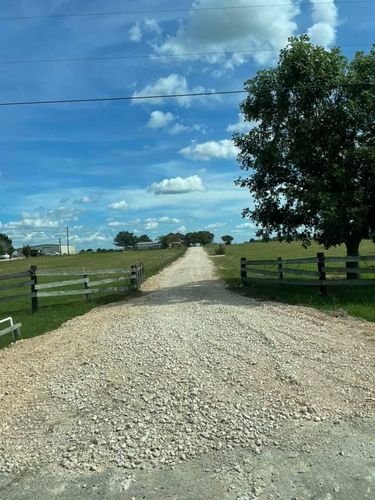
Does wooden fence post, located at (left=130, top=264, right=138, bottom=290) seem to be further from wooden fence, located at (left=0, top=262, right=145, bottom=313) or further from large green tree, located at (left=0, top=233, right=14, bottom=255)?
→ large green tree, located at (left=0, top=233, right=14, bottom=255)

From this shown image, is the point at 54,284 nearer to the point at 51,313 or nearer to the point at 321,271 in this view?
the point at 51,313

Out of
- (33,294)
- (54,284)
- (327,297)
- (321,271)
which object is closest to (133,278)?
(54,284)

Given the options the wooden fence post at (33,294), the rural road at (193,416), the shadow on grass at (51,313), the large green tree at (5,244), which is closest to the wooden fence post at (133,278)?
the shadow on grass at (51,313)

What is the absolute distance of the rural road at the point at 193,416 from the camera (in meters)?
4.56

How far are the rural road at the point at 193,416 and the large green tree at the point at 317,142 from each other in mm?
7462

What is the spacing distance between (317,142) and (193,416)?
14593mm

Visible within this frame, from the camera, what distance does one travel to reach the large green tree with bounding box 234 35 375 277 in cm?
1698

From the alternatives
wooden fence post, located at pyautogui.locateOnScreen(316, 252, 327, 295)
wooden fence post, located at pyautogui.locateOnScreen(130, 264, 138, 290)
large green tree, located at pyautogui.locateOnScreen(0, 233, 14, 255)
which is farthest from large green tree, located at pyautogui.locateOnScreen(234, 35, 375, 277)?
large green tree, located at pyautogui.locateOnScreen(0, 233, 14, 255)

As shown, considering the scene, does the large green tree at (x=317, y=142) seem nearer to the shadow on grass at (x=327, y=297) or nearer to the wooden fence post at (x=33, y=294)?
the shadow on grass at (x=327, y=297)

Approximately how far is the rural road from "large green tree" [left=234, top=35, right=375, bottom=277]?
746 cm

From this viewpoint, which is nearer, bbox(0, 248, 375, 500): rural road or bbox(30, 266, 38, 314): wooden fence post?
bbox(0, 248, 375, 500): rural road

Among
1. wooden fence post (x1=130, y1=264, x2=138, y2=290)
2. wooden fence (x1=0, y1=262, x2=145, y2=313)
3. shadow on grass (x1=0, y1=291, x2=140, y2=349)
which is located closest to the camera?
shadow on grass (x1=0, y1=291, x2=140, y2=349)

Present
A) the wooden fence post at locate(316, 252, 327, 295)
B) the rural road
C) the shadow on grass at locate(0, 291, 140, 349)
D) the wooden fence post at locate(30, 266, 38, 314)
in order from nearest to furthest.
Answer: the rural road < the shadow on grass at locate(0, 291, 140, 349) < the wooden fence post at locate(316, 252, 327, 295) < the wooden fence post at locate(30, 266, 38, 314)

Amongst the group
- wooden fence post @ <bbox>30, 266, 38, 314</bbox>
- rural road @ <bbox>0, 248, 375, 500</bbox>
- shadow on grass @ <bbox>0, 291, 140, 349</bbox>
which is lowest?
rural road @ <bbox>0, 248, 375, 500</bbox>
